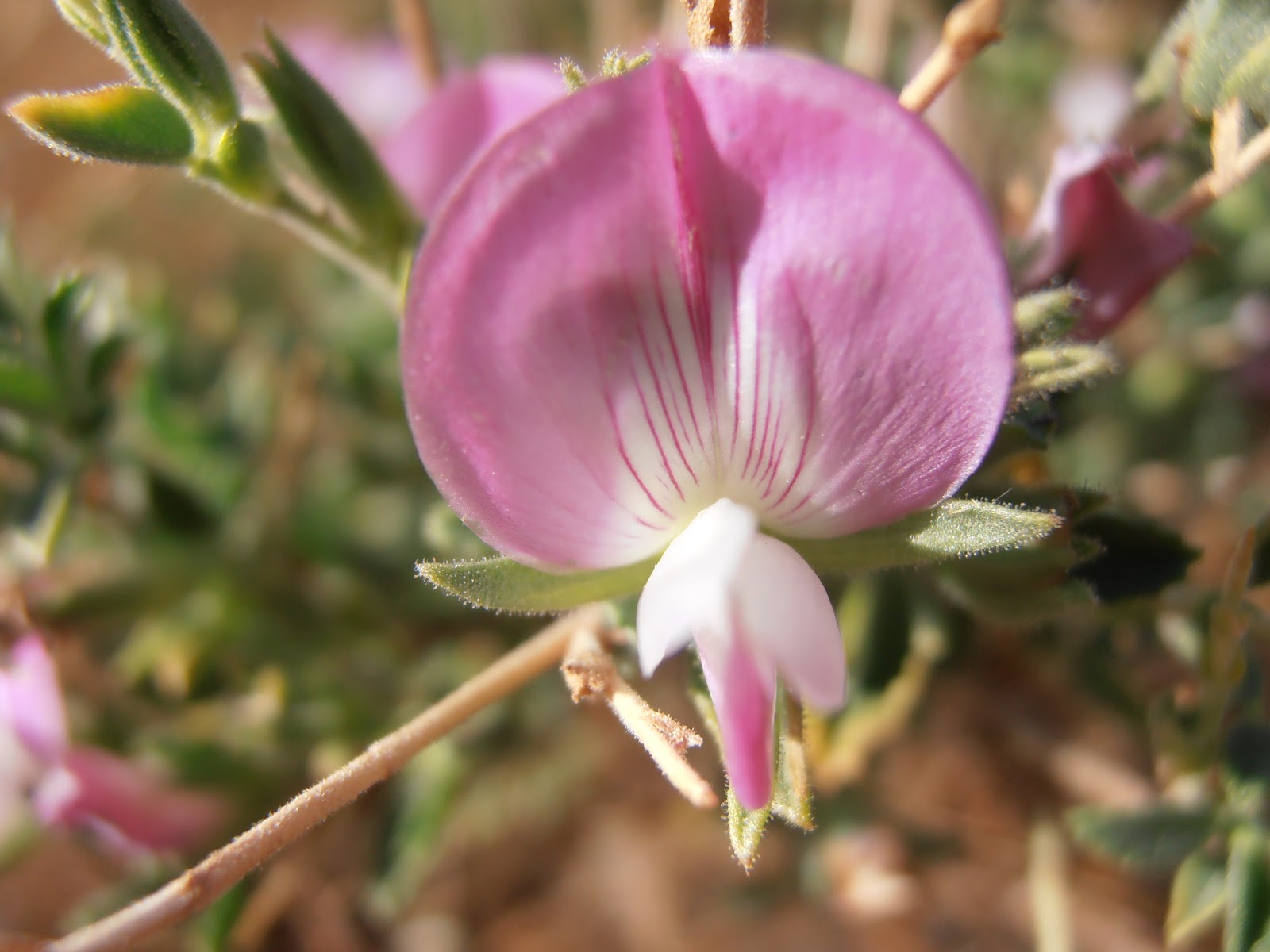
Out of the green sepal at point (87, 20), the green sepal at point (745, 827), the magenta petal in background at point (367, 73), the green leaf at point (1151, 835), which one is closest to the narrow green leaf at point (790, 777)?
the green sepal at point (745, 827)

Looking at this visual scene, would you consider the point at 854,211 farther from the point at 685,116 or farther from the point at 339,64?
the point at 339,64

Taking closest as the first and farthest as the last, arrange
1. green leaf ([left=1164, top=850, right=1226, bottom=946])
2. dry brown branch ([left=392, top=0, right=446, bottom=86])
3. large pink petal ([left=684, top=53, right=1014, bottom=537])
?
1. large pink petal ([left=684, top=53, right=1014, bottom=537])
2. green leaf ([left=1164, top=850, right=1226, bottom=946])
3. dry brown branch ([left=392, top=0, right=446, bottom=86])

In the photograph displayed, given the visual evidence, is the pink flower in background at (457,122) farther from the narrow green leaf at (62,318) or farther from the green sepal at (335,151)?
the narrow green leaf at (62,318)

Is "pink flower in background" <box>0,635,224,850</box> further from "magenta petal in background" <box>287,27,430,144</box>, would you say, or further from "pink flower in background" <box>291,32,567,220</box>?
"magenta petal in background" <box>287,27,430,144</box>

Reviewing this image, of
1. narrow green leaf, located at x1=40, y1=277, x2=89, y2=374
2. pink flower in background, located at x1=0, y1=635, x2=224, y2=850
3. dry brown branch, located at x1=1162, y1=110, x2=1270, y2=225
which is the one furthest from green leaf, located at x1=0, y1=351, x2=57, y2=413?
dry brown branch, located at x1=1162, y1=110, x2=1270, y2=225

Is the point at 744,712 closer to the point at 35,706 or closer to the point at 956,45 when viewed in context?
the point at 956,45

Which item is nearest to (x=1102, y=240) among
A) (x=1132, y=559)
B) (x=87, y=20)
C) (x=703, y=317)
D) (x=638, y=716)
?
(x=1132, y=559)
